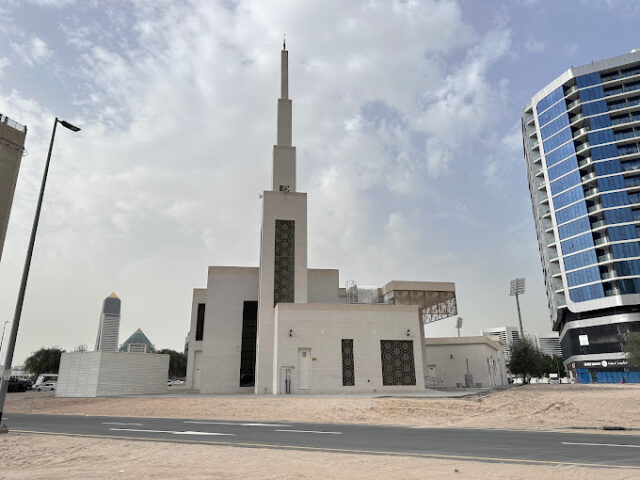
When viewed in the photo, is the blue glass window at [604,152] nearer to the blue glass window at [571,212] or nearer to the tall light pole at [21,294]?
the blue glass window at [571,212]

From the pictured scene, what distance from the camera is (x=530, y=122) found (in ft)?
278

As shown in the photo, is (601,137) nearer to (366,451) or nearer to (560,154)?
(560,154)

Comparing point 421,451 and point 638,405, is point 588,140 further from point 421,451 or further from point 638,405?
point 421,451

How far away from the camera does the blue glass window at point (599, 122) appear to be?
73.8 metres

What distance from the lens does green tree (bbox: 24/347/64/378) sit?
7088 centimetres

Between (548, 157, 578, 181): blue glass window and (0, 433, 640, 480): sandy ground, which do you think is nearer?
(0, 433, 640, 480): sandy ground

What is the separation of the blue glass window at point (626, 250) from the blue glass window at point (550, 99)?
29.7 metres

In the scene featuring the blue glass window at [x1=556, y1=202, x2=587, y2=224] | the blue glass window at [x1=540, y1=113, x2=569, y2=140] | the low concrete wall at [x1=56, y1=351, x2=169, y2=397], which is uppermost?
the blue glass window at [x1=540, y1=113, x2=569, y2=140]

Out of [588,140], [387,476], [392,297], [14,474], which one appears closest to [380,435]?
[387,476]

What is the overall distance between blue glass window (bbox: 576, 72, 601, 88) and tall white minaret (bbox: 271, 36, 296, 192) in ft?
196

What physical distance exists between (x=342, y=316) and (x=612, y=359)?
177 ft

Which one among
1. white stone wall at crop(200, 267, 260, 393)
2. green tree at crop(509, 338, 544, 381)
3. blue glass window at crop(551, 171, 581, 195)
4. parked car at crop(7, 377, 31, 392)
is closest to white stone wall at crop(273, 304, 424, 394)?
white stone wall at crop(200, 267, 260, 393)

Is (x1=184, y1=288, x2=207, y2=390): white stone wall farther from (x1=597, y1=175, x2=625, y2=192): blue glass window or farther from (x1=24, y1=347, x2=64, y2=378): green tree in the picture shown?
(x1=597, y1=175, x2=625, y2=192): blue glass window

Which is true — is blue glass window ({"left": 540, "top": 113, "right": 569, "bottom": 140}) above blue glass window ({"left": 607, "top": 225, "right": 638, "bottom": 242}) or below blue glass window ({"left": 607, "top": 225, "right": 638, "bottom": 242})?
above
